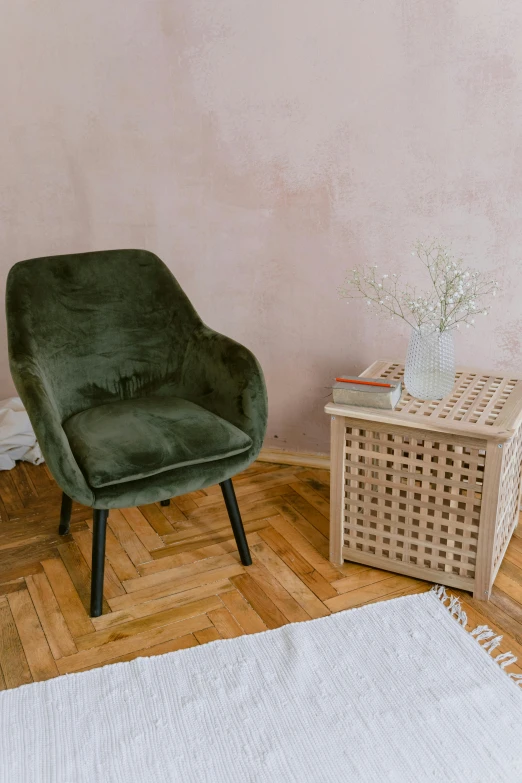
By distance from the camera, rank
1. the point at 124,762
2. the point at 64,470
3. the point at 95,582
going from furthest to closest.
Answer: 1. the point at 95,582
2. the point at 64,470
3. the point at 124,762

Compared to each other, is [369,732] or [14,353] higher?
[14,353]

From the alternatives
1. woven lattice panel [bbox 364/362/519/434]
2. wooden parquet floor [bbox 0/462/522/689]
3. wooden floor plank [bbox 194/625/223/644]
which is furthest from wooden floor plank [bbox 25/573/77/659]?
woven lattice panel [bbox 364/362/519/434]

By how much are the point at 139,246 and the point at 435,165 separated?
3.60ft

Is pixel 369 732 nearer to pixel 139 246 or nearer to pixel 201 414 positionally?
pixel 201 414

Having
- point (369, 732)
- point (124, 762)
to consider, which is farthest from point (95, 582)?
point (369, 732)

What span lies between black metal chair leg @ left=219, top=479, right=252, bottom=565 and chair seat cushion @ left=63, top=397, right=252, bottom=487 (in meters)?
0.15

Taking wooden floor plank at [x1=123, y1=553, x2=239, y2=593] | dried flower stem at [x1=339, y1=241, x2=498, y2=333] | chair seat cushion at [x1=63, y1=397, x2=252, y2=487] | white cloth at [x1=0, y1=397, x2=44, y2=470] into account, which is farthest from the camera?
white cloth at [x1=0, y1=397, x2=44, y2=470]

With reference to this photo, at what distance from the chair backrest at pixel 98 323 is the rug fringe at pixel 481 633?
3.38 feet

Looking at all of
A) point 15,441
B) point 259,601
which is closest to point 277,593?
point 259,601

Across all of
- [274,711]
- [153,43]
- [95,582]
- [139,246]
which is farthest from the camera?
[139,246]

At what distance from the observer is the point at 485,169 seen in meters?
2.22

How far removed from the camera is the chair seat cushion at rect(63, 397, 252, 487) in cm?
184

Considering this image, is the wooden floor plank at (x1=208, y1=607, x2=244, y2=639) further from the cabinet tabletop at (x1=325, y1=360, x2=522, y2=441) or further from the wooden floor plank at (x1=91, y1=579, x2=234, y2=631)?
the cabinet tabletop at (x1=325, y1=360, x2=522, y2=441)

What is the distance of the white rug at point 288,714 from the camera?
1.48 m
